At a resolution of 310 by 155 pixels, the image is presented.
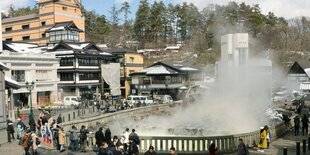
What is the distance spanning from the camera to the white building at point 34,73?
160 feet

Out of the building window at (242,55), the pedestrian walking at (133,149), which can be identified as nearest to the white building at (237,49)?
the building window at (242,55)

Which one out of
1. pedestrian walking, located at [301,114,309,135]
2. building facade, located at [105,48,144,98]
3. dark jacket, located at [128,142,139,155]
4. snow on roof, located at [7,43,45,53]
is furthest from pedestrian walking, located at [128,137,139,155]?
building facade, located at [105,48,144,98]

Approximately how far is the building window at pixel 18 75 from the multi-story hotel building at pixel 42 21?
29.1 metres

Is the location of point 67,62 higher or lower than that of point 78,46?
lower

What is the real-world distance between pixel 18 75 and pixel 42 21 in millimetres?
34602

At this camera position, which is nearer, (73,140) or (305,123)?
(73,140)

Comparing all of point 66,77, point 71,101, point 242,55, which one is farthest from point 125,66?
point 242,55

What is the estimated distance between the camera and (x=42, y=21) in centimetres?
8156

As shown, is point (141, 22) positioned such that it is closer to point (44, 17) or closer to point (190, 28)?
point (190, 28)

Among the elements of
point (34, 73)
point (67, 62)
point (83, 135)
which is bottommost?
point (83, 135)

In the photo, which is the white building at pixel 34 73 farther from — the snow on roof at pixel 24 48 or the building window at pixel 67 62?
the snow on roof at pixel 24 48

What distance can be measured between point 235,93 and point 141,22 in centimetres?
6424

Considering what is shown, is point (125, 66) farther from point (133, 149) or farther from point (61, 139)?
point (133, 149)

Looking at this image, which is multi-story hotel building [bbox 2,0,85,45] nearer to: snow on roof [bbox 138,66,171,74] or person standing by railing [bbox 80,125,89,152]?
snow on roof [bbox 138,66,171,74]
